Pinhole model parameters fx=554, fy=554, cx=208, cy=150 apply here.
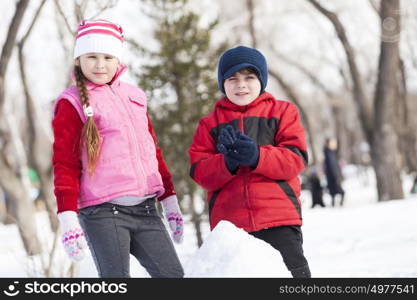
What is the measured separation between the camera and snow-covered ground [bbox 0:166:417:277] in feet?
7.70

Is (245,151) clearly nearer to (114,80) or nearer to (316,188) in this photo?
(114,80)

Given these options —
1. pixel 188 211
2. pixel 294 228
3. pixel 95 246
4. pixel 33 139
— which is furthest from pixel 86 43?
pixel 33 139

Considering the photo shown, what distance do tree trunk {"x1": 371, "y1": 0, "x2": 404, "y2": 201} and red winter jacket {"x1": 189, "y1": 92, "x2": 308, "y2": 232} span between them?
7562 millimetres

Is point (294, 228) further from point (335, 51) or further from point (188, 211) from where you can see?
point (335, 51)

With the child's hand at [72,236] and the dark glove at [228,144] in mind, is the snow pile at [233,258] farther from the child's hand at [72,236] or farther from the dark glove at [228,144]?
the child's hand at [72,236]

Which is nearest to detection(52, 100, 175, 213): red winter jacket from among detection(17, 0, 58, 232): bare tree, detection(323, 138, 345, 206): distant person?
detection(17, 0, 58, 232): bare tree

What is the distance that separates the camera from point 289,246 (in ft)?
9.12

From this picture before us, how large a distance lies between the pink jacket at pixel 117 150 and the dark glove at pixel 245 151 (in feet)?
1.39

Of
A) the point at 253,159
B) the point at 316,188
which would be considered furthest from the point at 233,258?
the point at 316,188

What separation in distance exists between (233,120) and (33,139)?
8.77m

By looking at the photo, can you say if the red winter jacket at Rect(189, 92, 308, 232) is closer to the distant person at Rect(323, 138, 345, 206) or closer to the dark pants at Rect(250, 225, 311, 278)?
the dark pants at Rect(250, 225, 311, 278)

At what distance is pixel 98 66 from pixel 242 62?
74cm

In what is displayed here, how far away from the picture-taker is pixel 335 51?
26.2m

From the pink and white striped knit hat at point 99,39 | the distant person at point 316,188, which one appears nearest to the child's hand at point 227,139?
the pink and white striped knit hat at point 99,39
